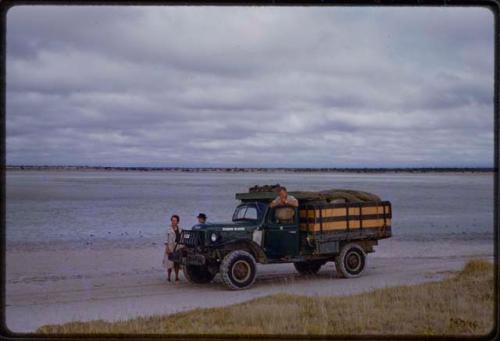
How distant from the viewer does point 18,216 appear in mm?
34344

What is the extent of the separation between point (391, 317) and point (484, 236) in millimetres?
18475

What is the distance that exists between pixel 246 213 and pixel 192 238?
1.31 meters

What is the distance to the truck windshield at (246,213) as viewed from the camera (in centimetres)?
1328

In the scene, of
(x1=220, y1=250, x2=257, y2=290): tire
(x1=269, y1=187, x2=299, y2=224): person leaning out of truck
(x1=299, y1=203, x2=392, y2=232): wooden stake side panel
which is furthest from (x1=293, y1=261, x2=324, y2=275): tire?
(x1=220, y1=250, x2=257, y2=290): tire

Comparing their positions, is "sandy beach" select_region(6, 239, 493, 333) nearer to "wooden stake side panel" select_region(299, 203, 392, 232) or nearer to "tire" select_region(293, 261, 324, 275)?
"tire" select_region(293, 261, 324, 275)

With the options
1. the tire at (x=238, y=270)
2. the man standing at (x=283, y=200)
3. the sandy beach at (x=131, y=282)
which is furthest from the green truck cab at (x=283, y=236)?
the sandy beach at (x=131, y=282)

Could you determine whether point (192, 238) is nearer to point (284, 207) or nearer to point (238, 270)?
point (238, 270)

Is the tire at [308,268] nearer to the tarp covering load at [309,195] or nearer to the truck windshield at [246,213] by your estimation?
the tarp covering load at [309,195]

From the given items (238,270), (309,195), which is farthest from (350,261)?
(238,270)

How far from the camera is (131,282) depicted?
529 inches

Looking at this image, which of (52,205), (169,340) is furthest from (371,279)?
(52,205)

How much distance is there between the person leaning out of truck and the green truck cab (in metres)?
0.02

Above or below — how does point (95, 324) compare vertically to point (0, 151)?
below

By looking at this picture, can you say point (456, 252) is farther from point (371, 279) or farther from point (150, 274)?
point (150, 274)
